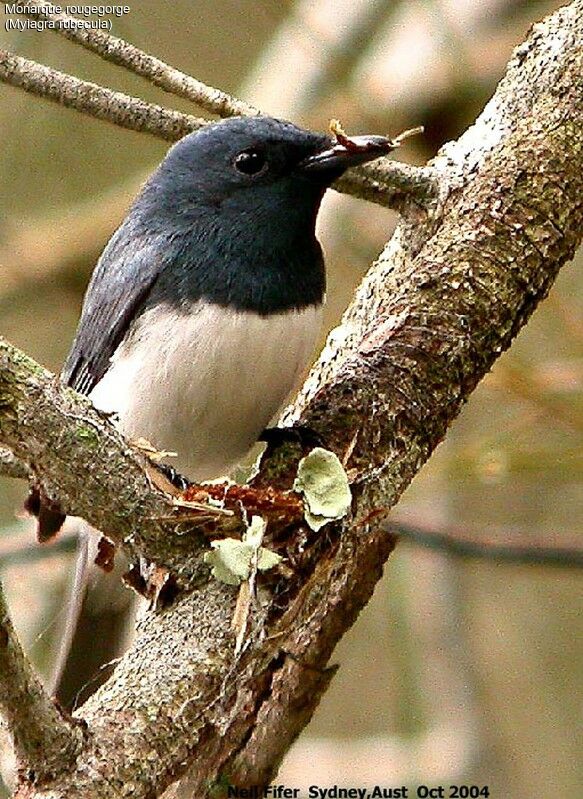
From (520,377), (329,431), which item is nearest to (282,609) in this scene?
(329,431)

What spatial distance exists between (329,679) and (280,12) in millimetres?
3224

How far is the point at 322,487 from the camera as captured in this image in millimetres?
2496

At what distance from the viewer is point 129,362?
3.33 m

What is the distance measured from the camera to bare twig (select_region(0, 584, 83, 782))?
1934mm

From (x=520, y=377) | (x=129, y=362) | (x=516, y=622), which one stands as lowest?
(x=129, y=362)

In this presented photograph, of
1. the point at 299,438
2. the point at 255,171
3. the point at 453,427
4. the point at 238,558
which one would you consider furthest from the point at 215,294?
the point at 453,427

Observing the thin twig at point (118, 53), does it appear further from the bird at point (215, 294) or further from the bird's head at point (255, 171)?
the bird's head at point (255, 171)

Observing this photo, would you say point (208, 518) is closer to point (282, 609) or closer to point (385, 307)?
point (282, 609)

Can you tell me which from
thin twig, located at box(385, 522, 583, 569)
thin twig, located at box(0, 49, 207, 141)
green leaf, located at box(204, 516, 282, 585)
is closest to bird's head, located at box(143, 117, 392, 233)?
thin twig, located at box(0, 49, 207, 141)

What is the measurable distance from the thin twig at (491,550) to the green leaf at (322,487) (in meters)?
1.42

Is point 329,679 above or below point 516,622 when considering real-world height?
below

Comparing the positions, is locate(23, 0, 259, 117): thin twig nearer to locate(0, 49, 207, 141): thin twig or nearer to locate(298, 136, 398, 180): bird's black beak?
locate(0, 49, 207, 141): thin twig

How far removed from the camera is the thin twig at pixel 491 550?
398 cm

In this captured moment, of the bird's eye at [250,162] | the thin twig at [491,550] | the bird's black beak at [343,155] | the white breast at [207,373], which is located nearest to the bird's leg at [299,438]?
the white breast at [207,373]
